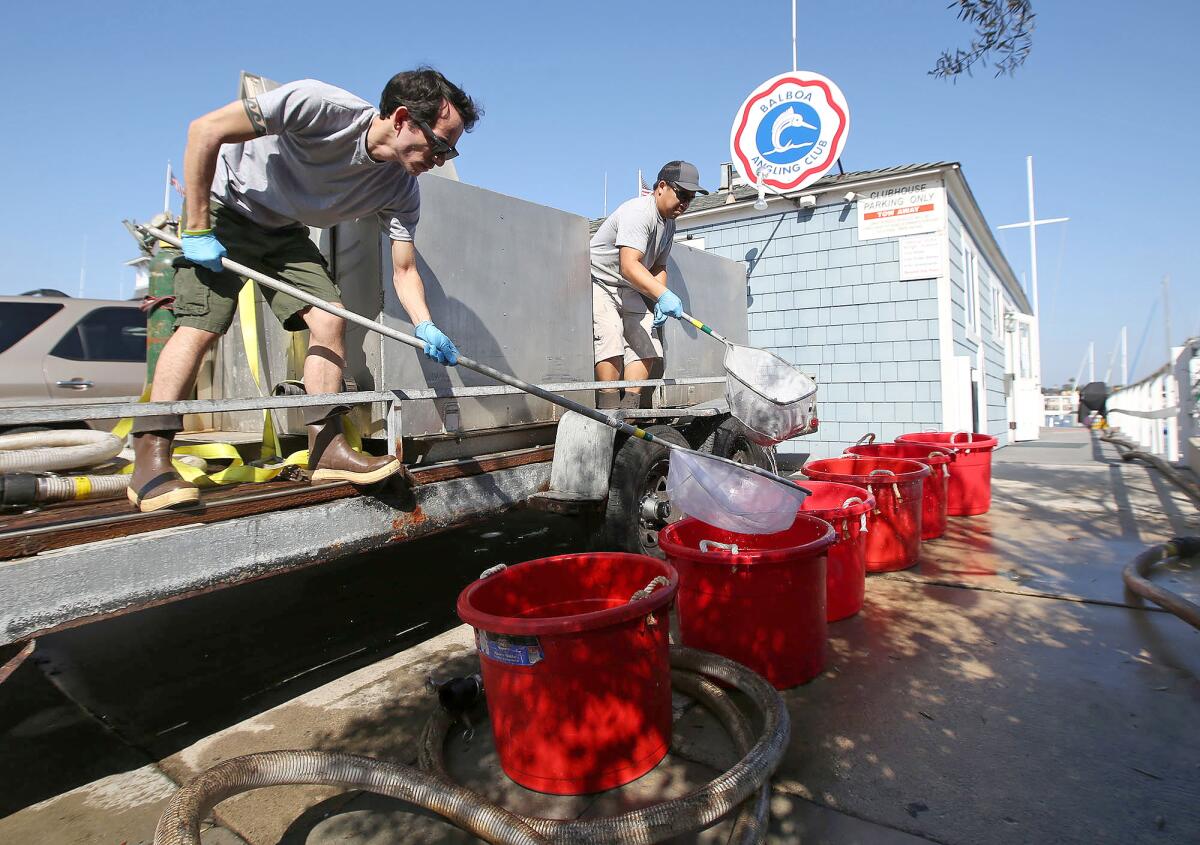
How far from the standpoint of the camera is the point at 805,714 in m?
2.54

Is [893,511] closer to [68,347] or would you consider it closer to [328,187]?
[328,187]

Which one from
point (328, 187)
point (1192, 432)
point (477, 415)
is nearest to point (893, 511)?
point (477, 415)

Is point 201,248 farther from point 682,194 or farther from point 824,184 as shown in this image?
point 824,184

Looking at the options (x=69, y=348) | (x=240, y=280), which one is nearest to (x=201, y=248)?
(x=240, y=280)

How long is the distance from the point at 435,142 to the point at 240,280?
104 cm

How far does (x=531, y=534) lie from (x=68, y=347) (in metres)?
4.18

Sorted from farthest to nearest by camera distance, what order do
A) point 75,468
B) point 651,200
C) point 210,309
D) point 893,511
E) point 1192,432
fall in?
point 1192,432 → point 651,200 → point 893,511 → point 75,468 → point 210,309

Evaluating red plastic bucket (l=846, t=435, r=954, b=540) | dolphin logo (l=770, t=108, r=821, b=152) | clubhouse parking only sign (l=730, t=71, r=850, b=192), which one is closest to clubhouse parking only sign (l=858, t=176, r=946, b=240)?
clubhouse parking only sign (l=730, t=71, r=850, b=192)

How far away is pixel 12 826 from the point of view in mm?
2133

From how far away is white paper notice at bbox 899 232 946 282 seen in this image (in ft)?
28.5

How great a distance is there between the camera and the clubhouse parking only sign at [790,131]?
879 cm

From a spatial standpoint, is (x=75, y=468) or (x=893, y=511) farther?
(x=893, y=511)

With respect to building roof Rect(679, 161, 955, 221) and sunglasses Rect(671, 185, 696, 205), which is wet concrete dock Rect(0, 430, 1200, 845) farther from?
building roof Rect(679, 161, 955, 221)

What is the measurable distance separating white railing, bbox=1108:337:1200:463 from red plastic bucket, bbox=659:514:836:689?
19.8ft
